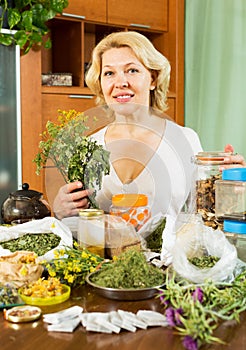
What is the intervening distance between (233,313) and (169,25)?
3.64 metres

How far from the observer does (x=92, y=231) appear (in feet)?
5.13

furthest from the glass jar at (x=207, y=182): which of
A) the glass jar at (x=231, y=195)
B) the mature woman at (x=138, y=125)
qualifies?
the mature woman at (x=138, y=125)

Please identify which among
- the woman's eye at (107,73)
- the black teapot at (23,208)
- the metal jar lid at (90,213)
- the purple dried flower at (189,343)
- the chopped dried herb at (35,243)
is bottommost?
the purple dried flower at (189,343)

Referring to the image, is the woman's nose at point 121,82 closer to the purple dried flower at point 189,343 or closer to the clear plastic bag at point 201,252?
the clear plastic bag at point 201,252

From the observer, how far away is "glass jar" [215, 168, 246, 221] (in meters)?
1.45

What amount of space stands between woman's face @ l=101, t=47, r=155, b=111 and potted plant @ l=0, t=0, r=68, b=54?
1322mm

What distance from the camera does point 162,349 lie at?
3.35ft

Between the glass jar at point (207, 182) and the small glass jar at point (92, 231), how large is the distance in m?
0.30

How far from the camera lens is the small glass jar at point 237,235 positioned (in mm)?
1416

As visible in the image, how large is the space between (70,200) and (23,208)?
16 cm

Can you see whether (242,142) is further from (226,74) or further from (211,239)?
(211,239)

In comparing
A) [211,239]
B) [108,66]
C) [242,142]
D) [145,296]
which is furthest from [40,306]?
[242,142]

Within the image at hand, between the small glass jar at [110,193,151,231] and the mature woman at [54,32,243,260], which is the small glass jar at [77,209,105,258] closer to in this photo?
the small glass jar at [110,193,151,231]

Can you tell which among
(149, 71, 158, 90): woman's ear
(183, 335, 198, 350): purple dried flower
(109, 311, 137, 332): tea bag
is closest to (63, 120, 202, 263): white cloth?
(149, 71, 158, 90): woman's ear
